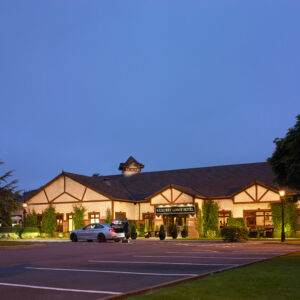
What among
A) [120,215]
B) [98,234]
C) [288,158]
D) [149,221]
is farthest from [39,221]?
[288,158]

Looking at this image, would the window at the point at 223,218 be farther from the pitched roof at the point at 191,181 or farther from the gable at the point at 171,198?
the gable at the point at 171,198

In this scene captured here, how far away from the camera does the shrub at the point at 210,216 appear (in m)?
40.7

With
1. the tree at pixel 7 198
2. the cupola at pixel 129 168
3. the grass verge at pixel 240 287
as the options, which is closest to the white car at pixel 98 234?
the tree at pixel 7 198

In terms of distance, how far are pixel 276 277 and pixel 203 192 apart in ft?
110

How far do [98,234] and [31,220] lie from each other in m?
16.5

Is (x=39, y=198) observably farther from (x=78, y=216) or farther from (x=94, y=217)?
(x=94, y=217)

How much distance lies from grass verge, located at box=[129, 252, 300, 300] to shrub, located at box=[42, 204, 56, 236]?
36.8 m

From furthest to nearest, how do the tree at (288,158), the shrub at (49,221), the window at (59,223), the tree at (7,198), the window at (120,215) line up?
the window at (59,223)
the shrub at (49,221)
the window at (120,215)
the tree at (7,198)
the tree at (288,158)

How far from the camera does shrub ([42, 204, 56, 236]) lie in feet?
149

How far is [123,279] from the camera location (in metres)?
10.3

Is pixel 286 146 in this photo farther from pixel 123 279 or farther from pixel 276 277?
pixel 123 279

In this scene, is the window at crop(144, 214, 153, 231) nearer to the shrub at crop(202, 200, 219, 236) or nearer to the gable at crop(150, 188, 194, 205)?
the gable at crop(150, 188, 194, 205)

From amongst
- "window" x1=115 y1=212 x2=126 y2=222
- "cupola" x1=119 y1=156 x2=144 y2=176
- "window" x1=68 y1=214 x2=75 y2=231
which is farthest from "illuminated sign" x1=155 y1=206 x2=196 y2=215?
"cupola" x1=119 y1=156 x2=144 y2=176

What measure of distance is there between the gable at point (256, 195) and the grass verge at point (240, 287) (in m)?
28.4
